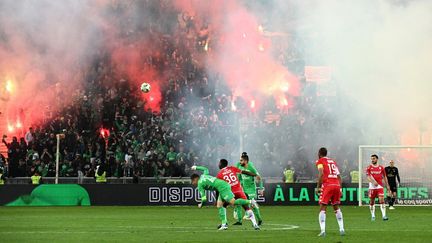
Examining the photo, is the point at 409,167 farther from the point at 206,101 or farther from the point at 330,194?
the point at 330,194

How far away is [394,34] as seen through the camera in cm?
3975

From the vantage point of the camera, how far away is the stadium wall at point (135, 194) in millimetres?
44094

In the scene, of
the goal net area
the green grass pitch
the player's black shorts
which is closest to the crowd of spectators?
the goal net area

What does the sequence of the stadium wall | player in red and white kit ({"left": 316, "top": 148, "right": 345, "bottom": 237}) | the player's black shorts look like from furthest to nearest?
the stadium wall, the player's black shorts, player in red and white kit ({"left": 316, "top": 148, "right": 345, "bottom": 237})

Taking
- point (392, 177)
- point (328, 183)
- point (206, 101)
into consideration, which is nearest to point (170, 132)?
point (206, 101)

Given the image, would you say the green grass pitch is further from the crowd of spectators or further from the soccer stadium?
the crowd of spectators

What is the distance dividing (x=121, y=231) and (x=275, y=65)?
2628 centimetres

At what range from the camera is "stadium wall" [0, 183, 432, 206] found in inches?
1736

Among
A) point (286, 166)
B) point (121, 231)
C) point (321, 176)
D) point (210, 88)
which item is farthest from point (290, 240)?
point (210, 88)

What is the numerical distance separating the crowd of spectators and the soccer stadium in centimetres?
7

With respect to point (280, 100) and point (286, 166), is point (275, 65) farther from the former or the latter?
point (286, 166)

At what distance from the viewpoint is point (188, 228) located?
26281mm

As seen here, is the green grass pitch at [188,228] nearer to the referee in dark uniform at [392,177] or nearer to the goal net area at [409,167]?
the referee in dark uniform at [392,177]

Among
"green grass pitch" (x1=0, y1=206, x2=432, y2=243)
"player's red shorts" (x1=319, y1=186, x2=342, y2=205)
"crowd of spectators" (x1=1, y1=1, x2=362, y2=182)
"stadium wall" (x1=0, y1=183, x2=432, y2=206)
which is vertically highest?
"crowd of spectators" (x1=1, y1=1, x2=362, y2=182)
